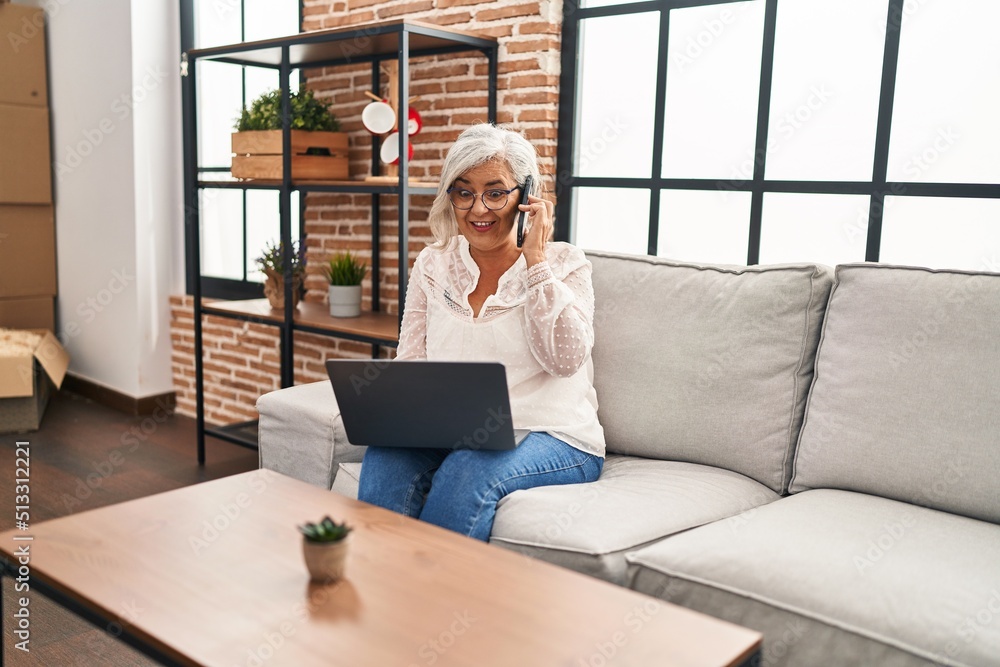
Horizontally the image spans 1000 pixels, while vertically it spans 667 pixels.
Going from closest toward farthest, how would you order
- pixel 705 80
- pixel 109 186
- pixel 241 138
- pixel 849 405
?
pixel 849 405, pixel 705 80, pixel 241 138, pixel 109 186

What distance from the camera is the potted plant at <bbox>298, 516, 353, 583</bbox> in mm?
1293

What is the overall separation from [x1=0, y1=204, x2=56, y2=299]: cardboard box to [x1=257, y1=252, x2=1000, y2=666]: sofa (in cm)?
280

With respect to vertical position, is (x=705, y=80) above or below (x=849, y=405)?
above

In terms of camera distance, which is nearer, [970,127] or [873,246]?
[970,127]

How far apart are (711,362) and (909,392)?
1.44ft

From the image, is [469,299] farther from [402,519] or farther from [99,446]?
[99,446]

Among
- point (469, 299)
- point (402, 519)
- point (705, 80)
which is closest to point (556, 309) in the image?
point (469, 299)

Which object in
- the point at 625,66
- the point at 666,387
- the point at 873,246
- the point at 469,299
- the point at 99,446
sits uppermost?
the point at 625,66

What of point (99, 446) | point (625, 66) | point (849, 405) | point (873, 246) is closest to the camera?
point (849, 405)

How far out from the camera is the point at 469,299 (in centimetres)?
216

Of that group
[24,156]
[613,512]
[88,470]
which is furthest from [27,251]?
[613,512]

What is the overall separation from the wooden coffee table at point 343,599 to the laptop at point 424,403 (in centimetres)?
24

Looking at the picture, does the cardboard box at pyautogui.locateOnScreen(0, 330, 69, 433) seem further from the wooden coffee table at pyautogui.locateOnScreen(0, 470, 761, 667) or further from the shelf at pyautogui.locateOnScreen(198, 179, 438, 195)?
the wooden coffee table at pyautogui.locateOnScreen(0, 470, 761, 667)

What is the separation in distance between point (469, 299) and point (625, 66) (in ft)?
3.72
